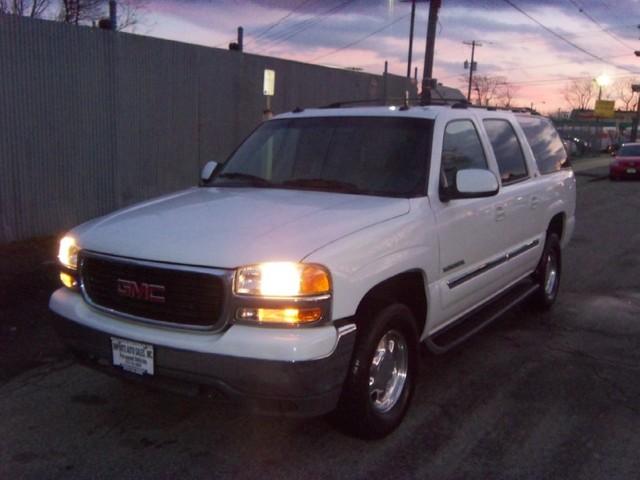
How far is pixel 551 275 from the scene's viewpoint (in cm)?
694

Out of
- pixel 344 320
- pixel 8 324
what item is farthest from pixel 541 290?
pixel 8 324

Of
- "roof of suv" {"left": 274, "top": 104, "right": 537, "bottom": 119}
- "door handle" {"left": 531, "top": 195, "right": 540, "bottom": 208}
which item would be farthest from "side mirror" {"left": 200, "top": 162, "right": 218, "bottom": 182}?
"door handle" {"left": 531, "top": 195, "right": 540, "bottom": 208}

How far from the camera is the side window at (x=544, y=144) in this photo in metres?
6.41

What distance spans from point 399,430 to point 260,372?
129 cm

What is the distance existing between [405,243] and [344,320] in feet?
2.42

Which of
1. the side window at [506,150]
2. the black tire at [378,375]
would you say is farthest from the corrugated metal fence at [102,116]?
the black tire at [378,375]

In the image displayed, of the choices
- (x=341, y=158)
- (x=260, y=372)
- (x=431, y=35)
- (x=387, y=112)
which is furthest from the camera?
(x=431, y=35)

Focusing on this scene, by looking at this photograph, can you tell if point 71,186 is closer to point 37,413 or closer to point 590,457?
point 37,413

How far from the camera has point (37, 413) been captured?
4.21m

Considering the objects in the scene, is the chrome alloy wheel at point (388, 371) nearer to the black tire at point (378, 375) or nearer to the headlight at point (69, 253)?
the black tire at point (378, 375)

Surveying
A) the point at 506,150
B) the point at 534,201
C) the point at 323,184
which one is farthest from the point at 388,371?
the point at 534,201

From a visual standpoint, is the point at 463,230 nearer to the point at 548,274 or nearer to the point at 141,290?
the point at 141,290

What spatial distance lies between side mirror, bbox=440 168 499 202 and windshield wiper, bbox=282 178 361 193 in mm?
593

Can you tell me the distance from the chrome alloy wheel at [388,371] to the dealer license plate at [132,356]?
1.20 meters
